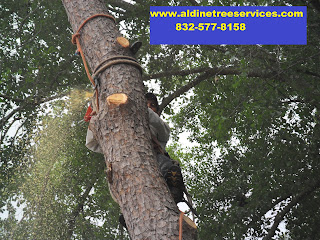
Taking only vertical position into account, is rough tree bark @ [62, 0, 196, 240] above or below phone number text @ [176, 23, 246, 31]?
below

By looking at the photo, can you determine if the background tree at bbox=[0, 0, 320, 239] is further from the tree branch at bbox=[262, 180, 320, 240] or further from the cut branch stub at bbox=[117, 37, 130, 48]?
the cut branch stub at bbox=[117, 37, 130, 48]

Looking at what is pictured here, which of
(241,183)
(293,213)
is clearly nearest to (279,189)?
(293,213)

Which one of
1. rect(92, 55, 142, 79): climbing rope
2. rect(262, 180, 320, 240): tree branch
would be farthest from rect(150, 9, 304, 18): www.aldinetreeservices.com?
rect(92, 55, 142, 79): climbing rope

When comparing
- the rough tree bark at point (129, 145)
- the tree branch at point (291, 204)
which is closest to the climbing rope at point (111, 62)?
the rough tree bark at point (129, 145)

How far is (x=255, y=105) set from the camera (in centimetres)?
610

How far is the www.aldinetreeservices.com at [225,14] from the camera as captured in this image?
18.9 ft

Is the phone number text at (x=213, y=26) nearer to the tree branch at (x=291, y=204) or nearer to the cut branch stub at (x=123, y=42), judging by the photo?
the tree branch at (x=291, y=204)

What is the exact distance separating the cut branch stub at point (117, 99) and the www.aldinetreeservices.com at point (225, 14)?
4.01m

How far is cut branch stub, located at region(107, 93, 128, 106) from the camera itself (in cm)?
227

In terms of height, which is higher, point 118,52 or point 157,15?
point 157,15

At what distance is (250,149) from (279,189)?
1.71 meters

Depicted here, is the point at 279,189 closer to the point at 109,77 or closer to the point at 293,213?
the point at 293,213

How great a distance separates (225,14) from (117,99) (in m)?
4.48

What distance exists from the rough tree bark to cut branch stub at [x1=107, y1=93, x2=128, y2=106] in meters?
0.02
